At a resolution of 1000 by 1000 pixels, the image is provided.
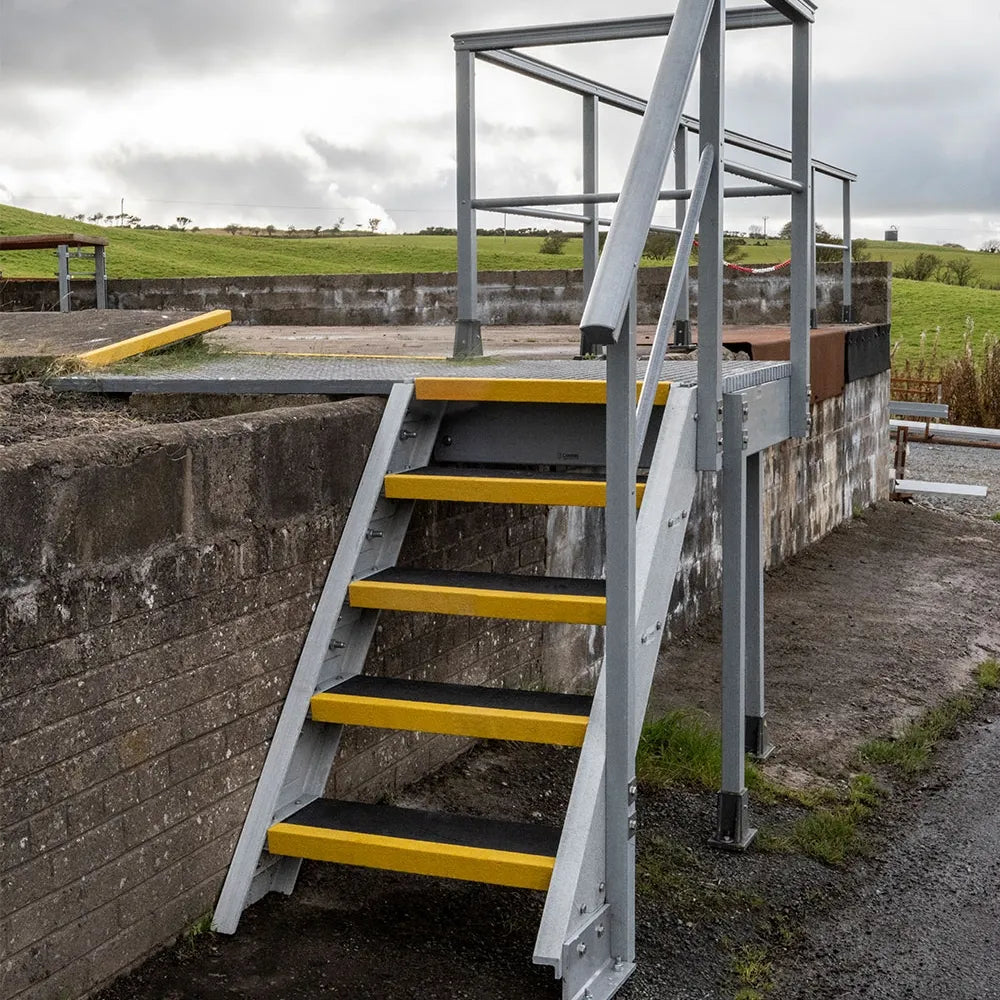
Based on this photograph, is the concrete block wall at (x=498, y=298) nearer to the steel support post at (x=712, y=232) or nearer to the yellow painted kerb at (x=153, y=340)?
the yellow painted kerb at (x=153, y=340)

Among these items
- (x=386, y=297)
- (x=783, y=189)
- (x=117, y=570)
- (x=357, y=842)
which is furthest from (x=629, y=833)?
(x=386, y=297)

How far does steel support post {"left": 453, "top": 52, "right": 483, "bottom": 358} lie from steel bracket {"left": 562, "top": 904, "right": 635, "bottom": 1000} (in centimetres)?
269

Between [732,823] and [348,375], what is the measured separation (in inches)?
77.9

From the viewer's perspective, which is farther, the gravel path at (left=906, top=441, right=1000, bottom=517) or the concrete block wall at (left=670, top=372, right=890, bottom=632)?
the gravel path at (left=906, top=441, right=1000, bottom=517)

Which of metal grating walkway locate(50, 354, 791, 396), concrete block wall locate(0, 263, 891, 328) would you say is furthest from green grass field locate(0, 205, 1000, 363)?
metal grating walkway locate(50, 354, 791, 396)

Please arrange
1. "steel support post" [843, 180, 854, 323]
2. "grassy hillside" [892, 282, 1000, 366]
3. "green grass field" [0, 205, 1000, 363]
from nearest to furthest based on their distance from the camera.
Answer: "steel support post" [843, 180, 854, 323], "green grass field" [0, 205, 1000, 363], "grassy hillside" [892, 282, 1000, 366]

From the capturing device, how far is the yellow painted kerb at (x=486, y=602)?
3.73m

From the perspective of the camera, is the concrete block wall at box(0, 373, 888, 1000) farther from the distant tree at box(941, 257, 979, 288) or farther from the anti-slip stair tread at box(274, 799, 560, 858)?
the distant tree at box(941, 257, 979, 288)

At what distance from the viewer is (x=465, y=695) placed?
12.8ft

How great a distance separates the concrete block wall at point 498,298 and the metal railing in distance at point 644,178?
755 centimetres

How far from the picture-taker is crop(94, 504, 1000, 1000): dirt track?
3.47 m

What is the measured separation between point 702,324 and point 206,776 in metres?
1.85

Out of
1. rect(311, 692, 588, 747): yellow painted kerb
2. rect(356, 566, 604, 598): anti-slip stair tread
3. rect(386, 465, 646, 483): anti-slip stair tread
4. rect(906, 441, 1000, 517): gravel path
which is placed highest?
rect(386, 465, 646, 483): anti-slip stair tread

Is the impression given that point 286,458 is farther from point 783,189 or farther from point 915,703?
point 915,703
